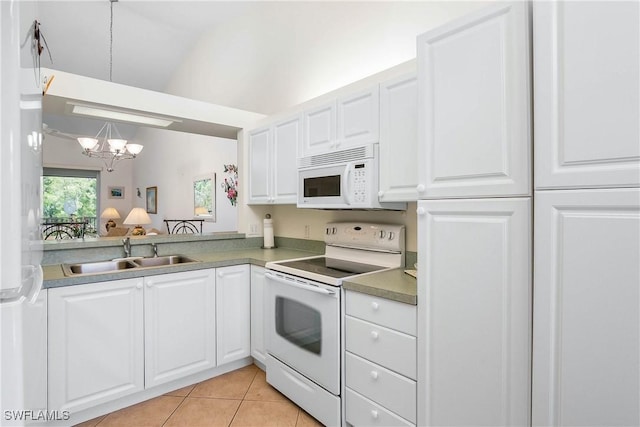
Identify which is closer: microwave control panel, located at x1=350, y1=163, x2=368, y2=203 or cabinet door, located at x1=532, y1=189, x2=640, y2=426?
cabinet door, located at x1=532, y1=189, x2=640, y2=426

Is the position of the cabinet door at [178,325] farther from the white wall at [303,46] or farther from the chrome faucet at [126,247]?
the white wall at [303,46]

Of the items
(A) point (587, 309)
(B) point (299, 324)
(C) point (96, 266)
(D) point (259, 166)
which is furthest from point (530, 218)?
(C) point (96, 266)

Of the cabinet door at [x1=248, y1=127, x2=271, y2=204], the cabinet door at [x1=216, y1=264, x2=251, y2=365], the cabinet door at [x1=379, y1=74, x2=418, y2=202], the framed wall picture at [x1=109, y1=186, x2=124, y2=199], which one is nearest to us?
the cabinet door at [x1=379, y1=74, x2=418, y2=202]

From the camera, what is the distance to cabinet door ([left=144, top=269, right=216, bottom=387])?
217cm

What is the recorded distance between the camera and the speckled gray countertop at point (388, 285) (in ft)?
5.07

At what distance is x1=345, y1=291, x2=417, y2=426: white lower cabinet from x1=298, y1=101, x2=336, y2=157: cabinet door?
109cm

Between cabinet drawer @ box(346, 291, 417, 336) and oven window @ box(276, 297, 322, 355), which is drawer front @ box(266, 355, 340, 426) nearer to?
oven window @ box(276, 297, 322, 355)

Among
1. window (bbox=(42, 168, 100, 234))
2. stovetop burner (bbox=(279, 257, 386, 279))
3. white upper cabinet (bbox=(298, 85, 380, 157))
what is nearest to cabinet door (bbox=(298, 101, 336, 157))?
white upper cabinet (bbox=(298, 85, 380, 157))

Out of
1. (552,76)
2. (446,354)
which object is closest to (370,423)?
(446,354)

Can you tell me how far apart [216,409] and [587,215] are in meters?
2.21

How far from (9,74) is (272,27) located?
3640 mm

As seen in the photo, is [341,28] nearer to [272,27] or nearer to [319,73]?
[319,73]

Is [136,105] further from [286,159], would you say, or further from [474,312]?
[474,312]

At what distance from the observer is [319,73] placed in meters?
3.05
